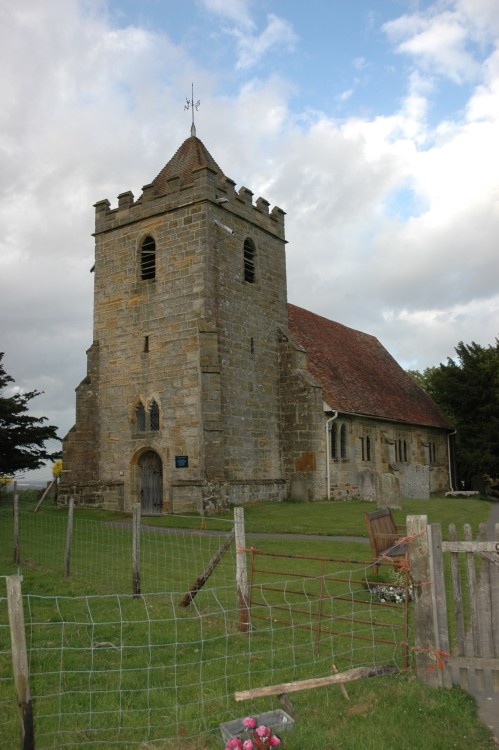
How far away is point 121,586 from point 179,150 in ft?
65.0

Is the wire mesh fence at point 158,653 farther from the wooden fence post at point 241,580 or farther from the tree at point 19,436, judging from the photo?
the tree at point 19,436

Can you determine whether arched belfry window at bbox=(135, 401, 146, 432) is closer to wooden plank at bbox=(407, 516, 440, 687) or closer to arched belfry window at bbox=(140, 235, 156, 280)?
arched belfry window at bbox=(140, 235, 156, 280)

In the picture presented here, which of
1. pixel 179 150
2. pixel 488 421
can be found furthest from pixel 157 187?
pixel 488 421

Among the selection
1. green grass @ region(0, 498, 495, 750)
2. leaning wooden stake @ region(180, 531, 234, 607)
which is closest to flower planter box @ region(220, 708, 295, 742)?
green grass @ region(0, 498, 495, 750)

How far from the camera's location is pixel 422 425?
33.3 metres

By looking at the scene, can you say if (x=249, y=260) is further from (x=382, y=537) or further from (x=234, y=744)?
(x=234, y=744)

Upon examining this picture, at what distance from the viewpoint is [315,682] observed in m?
5.20

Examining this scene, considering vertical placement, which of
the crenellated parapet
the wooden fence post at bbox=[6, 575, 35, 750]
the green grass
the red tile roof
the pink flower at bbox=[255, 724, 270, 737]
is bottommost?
the green grass

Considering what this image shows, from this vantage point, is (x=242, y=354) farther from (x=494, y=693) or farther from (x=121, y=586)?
(x=494, y=693)

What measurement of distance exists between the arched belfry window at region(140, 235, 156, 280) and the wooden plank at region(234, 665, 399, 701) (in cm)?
1963

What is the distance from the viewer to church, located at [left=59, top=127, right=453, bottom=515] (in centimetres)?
2175

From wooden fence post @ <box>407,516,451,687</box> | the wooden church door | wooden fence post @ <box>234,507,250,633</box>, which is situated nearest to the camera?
wooden fence post @ <box>407,516,451,687</box>

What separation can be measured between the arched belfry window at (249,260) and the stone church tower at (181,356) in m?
0.07

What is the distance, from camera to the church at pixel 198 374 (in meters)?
21.8
